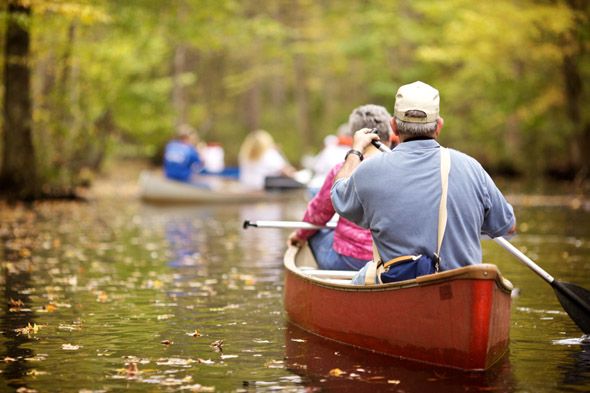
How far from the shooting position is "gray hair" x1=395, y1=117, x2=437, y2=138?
815 cm

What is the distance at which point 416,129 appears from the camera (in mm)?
8164

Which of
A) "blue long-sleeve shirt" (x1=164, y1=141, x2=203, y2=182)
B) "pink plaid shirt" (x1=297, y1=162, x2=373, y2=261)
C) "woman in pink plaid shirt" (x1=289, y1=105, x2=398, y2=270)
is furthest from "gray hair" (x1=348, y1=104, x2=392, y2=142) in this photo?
"blue long-sleeve shirt" (x1=164, y1=141, x2=203, y2=182)

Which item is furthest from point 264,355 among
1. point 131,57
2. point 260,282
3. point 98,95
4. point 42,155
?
point 131,57

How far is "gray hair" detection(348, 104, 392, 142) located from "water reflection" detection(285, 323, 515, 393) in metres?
1.75

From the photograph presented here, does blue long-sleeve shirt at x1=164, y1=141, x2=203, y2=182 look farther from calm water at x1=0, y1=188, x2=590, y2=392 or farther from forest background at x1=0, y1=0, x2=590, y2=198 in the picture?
calm water at x1=0, y1=188, x2=590, y2=392

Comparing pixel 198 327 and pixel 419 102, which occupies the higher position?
pixel 419 102

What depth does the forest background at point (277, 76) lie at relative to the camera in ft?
96.7

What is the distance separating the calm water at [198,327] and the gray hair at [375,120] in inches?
64.9

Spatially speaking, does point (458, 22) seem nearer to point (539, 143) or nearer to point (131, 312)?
point (539, 143)

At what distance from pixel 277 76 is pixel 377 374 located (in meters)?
66.6

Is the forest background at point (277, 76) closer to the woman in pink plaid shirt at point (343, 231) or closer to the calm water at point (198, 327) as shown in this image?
the calm water at point (198, 327)

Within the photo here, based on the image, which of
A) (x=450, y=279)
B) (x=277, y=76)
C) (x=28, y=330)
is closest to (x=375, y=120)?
Result: (x=450, y=279)

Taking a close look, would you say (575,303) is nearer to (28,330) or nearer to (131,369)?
(131,369)

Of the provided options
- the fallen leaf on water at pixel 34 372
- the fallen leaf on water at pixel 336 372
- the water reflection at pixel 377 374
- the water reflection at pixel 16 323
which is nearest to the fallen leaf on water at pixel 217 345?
the water reflection at pixel 377 374
